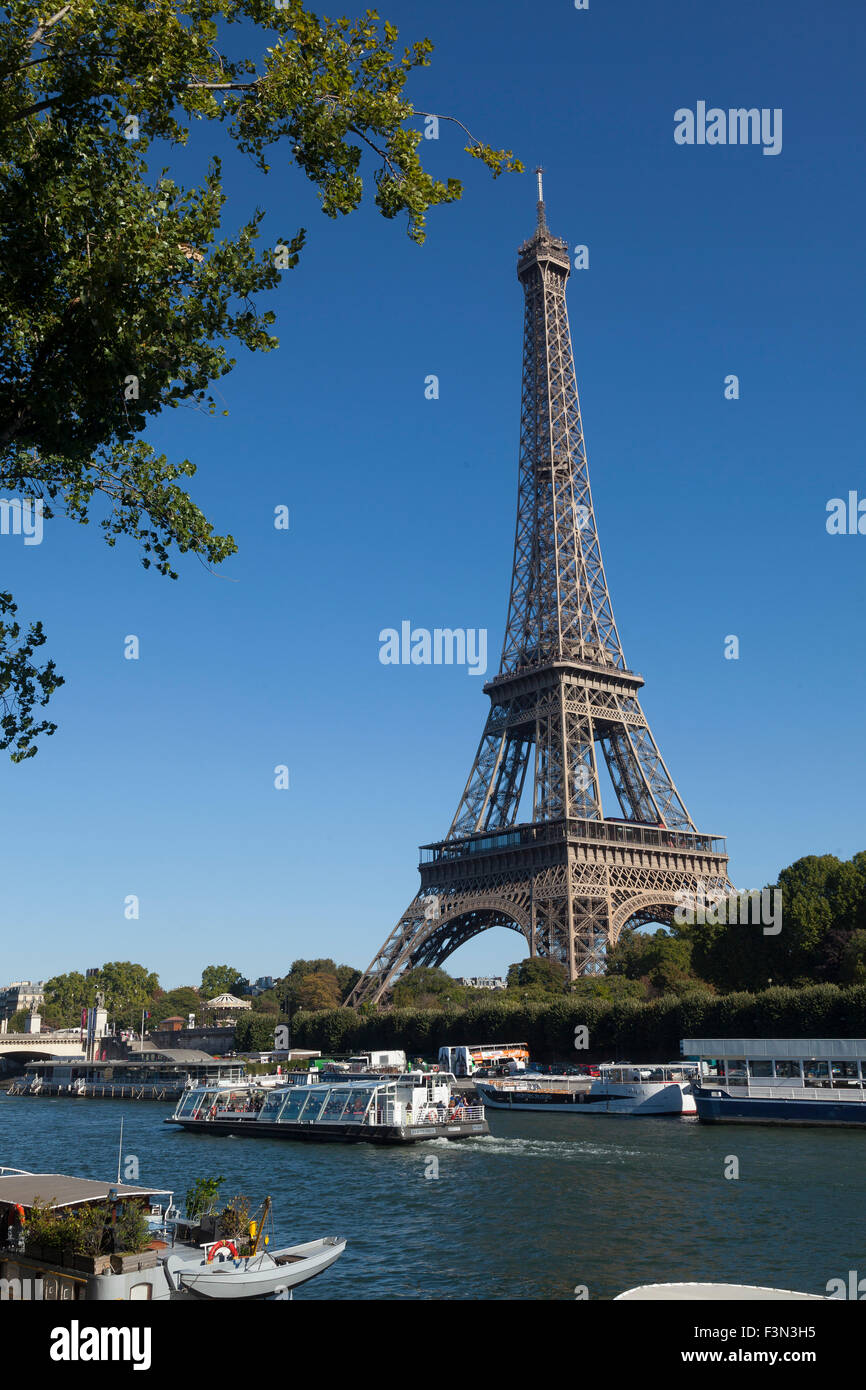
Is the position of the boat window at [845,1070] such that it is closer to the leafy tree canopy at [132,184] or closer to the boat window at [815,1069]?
the boat window at [815,1069]

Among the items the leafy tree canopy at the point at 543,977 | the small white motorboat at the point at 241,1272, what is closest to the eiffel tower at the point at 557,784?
the leafy tree canopy at the point at 543,977

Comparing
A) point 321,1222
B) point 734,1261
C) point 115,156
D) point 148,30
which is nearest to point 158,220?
point 115,156

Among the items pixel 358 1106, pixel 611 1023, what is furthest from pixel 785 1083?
pixel 358 1106

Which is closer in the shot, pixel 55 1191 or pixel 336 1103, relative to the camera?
pixel 55 1191

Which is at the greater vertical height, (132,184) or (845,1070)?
(132,184)

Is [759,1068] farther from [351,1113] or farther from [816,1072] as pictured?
[351,1113]

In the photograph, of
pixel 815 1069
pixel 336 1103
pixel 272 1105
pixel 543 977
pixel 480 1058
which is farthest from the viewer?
pixel 543 977

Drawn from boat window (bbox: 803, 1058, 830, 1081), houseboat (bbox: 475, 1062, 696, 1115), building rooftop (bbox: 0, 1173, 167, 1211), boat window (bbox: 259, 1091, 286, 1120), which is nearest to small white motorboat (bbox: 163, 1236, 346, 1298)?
building rooftop (bbox: 0, 1173, 167, 1211)
